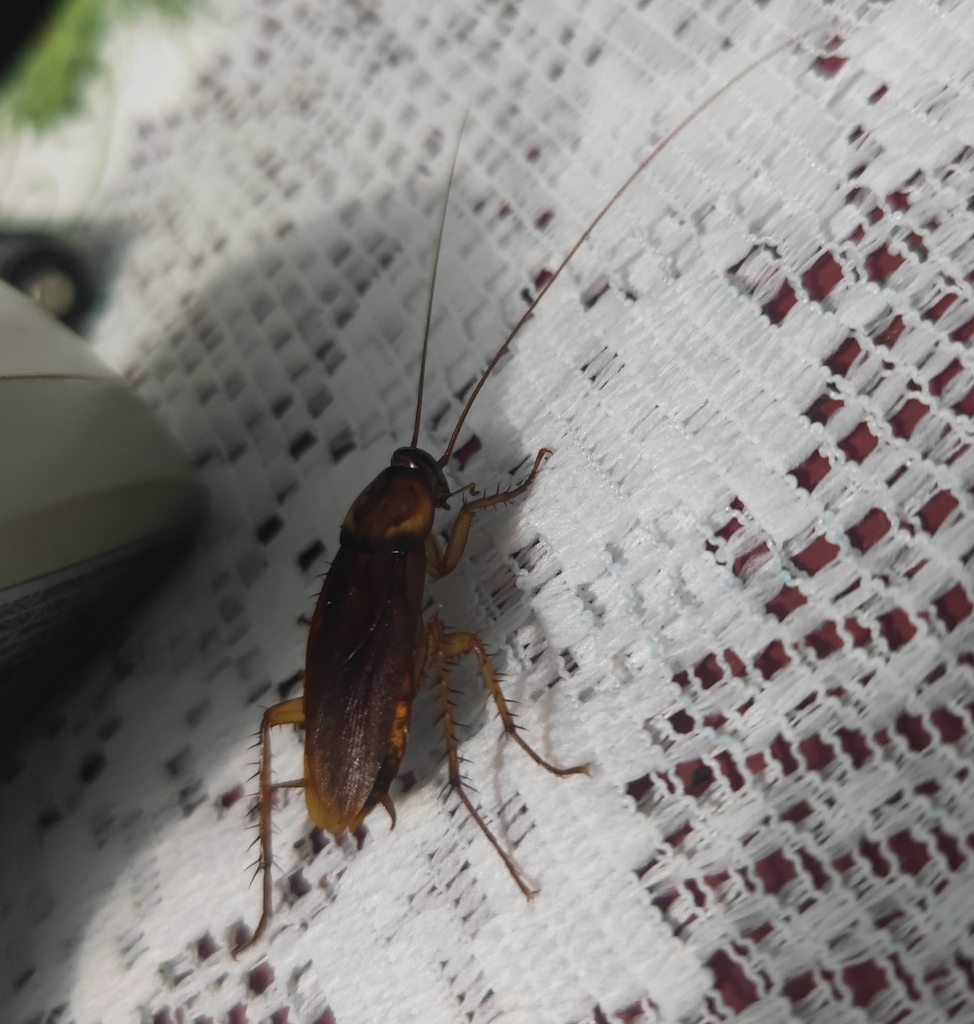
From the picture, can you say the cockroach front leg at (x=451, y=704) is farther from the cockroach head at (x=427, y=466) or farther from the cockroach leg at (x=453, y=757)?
the cockroach head at (x=427, y=466)

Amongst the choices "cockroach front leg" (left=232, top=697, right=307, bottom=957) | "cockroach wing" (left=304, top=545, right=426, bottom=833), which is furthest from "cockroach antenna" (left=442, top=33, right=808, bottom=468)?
"cockroach front leg" (left=232, top=697, right=307, bottom=957)

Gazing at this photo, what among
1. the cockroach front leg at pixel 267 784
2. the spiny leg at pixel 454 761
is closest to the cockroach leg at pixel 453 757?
the spiny leg at pixel 454 761

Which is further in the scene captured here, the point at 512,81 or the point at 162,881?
the point at 512,81

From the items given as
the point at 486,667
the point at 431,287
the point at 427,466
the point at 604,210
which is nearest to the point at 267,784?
the point at 486,667

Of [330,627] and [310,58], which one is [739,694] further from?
[310,58]

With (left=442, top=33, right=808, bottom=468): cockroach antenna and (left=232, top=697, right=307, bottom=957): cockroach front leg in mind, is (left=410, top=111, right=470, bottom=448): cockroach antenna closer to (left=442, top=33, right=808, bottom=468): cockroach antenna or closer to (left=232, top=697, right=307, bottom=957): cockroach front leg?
(left=442, top=33, right=808, bottom=468): cockroach antenna

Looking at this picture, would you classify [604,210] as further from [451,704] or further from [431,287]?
[451,704]

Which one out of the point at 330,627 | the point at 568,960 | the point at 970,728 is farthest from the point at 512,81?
the point at 568,960

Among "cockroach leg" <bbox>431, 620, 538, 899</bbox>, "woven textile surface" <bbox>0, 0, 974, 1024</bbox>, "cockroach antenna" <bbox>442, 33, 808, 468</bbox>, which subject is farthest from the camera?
"cockroach antenna" <bbox>442, 33, 808, 468</bbox>
